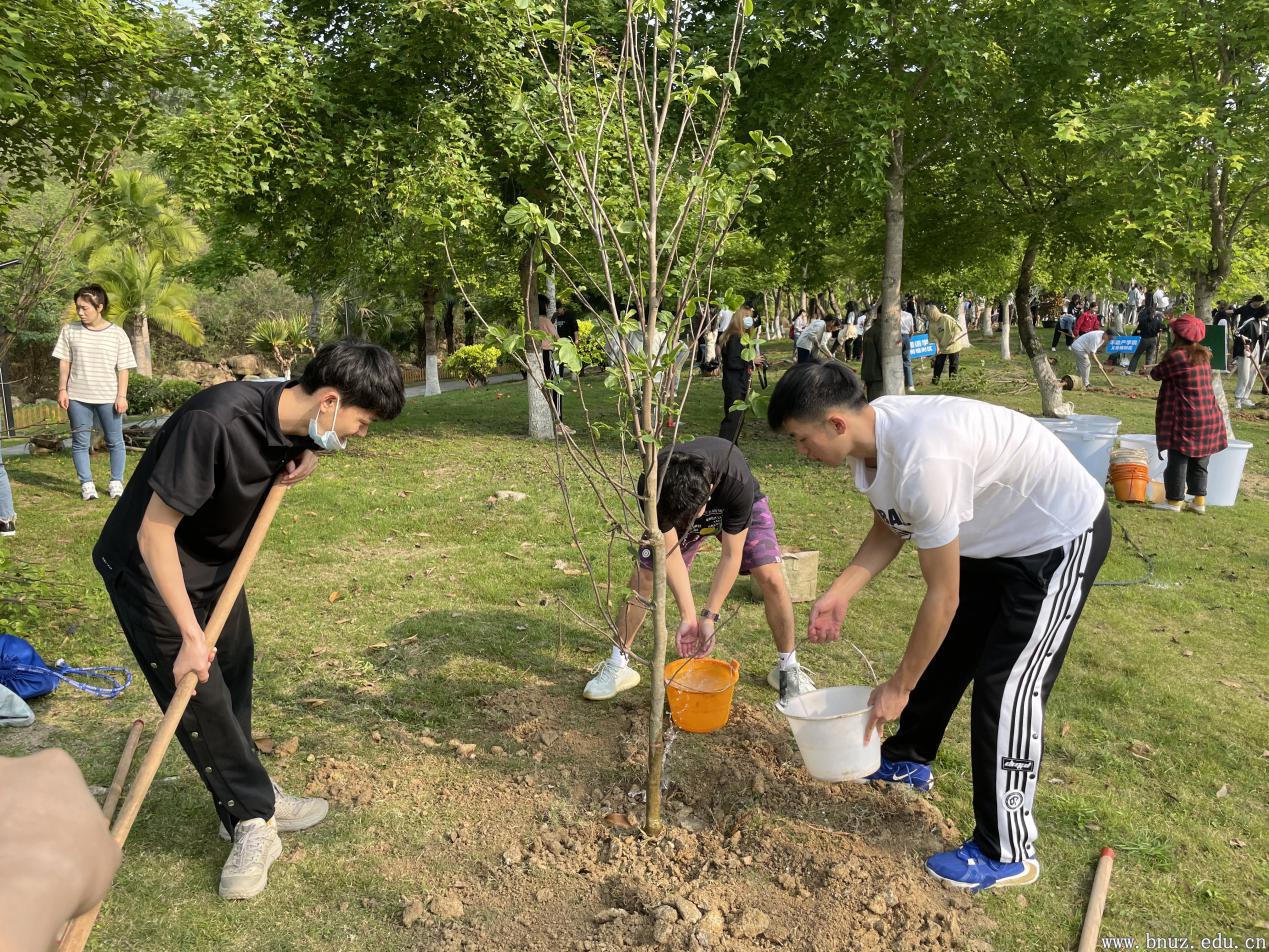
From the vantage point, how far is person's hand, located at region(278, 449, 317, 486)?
9.00 feet

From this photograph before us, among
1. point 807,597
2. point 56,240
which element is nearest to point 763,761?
point 807,597

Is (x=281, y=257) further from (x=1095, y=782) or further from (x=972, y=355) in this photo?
(x=972, y=355)

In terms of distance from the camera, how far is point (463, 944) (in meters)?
2.56

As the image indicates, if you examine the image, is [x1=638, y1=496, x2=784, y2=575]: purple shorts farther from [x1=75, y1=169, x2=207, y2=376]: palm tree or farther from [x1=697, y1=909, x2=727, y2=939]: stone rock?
[x1=75, y1=169, x2=207, y2=376]: palm tree

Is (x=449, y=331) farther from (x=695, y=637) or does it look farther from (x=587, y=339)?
(x=587, y=339)

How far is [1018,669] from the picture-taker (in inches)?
103

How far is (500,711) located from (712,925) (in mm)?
1611

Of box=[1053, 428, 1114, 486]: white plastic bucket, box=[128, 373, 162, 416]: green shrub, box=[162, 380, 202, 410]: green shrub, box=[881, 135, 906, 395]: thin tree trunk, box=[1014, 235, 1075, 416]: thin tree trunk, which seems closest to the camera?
box=[1053, 428, 1114, 486]: white plastic bucket

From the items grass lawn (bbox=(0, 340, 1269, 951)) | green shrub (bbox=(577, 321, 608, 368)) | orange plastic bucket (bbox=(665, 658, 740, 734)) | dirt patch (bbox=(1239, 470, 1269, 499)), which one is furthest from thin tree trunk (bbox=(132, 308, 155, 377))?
dirt patch (bbox=(1239, 470, 1269, 499))

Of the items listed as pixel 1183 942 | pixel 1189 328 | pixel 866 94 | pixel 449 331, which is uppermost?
pixel 866 94

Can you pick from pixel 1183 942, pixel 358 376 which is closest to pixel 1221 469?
pixel 1183 942

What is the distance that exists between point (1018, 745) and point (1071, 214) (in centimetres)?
1000

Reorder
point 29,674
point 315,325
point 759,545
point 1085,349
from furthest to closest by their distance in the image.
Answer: point 315,325 → point 1085,349 → point 759,545 → point 29,674

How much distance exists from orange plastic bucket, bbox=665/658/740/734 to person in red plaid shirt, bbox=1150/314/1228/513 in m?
5.76
